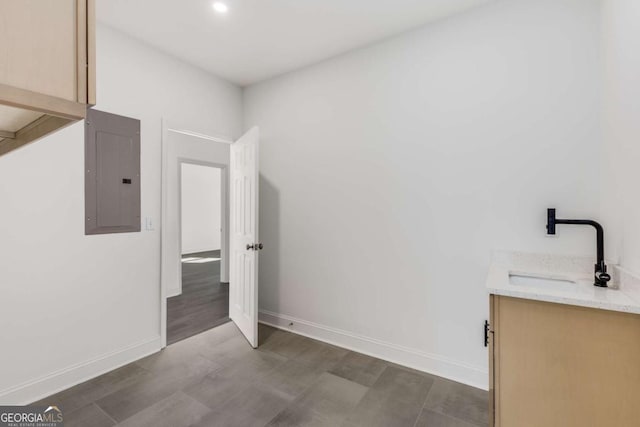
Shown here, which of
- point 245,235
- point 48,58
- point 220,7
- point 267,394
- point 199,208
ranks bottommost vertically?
point 267,394

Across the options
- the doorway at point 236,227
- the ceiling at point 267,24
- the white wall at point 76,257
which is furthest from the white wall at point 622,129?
the white wall at point 76,257

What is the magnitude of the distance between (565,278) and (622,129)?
90cm

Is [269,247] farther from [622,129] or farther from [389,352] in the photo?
[622,129]

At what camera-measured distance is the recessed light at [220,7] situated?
86.5 inches

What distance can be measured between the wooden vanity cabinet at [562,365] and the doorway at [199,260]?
9.39 feet

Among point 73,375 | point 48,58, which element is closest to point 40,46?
point 48,58

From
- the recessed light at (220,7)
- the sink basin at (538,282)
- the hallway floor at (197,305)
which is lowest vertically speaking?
the hallway floor at (197,305)

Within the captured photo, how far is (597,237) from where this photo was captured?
1.74 metres

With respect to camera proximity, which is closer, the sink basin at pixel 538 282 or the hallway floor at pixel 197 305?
the sink basin at pixel 538 282

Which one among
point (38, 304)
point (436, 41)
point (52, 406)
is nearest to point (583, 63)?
point (436, 41)

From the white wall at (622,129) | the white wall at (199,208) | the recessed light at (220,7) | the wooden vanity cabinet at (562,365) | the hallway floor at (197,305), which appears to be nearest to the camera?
the wooden vanity cabinet at (562,365)

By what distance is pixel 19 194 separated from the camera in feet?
6.75

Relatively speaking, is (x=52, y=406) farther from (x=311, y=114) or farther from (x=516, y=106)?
(x=516, y=106)

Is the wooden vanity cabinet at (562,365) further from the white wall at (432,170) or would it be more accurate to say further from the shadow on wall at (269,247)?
the shadow on wall at (269,247)
